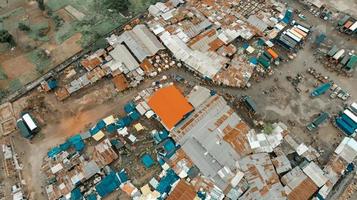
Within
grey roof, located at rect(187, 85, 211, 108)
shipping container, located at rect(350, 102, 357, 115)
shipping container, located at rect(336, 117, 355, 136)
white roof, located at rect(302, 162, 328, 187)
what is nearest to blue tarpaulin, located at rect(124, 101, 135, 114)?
grey roof, located at rect(187, 85, 211, 108)

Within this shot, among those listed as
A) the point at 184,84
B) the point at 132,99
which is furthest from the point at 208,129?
the point at 132,99

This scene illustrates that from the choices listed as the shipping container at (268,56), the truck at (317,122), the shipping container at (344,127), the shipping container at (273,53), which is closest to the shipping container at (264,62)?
the shipping container at (268,56)

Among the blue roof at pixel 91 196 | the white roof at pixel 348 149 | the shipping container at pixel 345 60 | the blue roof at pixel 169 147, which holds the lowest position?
the white roof at pixel 348 149

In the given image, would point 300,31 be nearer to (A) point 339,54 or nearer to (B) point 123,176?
(A) point 339,54

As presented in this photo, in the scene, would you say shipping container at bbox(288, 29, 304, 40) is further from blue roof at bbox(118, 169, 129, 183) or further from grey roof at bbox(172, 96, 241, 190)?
blue roof at bbox(118, 169, 129, 183)

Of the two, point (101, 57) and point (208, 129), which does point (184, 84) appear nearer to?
point (208, 129)

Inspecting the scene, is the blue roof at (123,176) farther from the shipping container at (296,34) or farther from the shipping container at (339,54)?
the shipping container at (339,54)

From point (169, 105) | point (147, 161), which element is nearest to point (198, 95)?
point (169, 105)
